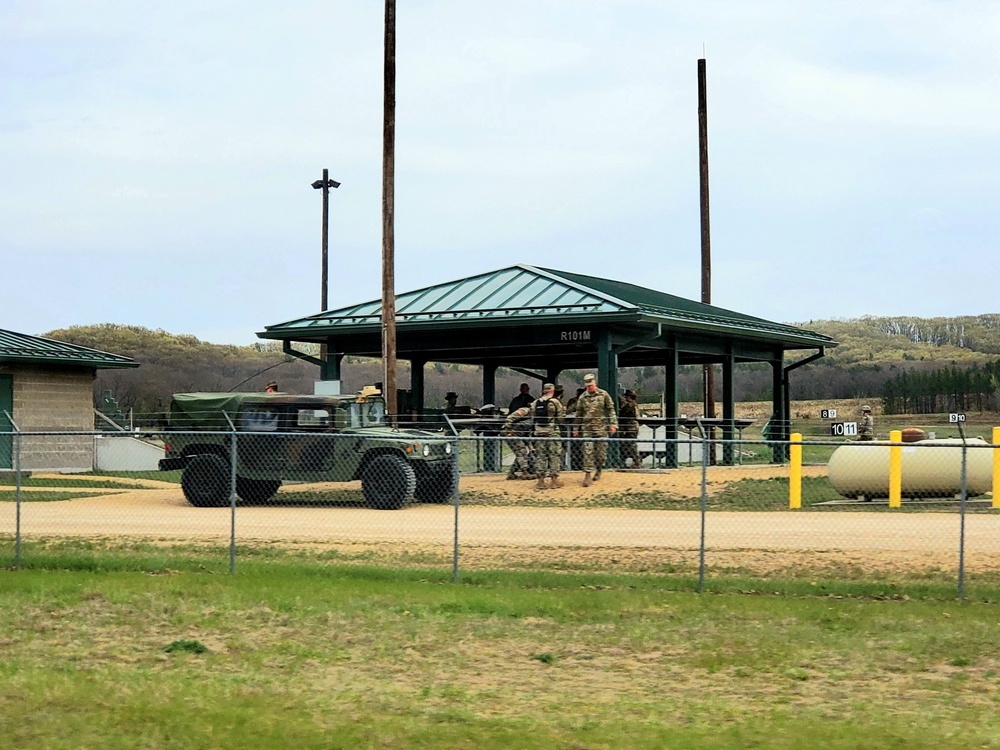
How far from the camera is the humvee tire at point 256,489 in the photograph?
75.0 feet

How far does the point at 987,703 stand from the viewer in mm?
8883

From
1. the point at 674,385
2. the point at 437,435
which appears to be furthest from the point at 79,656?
the point at 674,385

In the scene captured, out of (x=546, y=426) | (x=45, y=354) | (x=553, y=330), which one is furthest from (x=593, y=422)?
(x=45, y=354)

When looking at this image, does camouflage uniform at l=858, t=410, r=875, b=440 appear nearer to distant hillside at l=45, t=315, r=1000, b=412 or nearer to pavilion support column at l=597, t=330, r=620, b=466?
pavilion support column at l=597, t=330, r=620, b=466

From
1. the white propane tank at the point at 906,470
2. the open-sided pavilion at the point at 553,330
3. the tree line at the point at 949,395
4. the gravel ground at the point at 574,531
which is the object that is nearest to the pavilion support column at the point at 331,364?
the open-sided pavilion at the point at 553,330

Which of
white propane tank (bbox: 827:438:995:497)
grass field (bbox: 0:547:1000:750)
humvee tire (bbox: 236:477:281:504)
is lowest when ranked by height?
grass field (bbox: 0:547:1000:750)

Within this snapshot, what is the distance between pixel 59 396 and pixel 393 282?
10.6 m

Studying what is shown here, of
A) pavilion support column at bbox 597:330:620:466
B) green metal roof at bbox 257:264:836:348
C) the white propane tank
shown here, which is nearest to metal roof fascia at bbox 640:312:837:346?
green metal roof at bbox 257:264:836:348

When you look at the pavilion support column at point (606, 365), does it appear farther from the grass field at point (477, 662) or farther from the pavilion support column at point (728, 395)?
the grass field at point (477, 662)

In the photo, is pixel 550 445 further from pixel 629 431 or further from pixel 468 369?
pixel 468 369

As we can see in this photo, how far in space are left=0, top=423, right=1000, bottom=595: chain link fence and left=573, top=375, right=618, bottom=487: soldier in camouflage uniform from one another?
0.16 meters

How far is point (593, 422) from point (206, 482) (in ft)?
21.5

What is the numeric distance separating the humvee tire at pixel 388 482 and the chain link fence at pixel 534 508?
3cm

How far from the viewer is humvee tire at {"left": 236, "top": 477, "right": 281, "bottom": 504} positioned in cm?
2286
